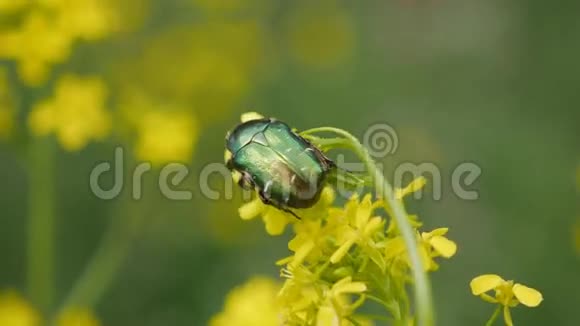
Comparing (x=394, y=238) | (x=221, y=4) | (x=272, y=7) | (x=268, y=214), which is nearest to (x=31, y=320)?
(x=268, y=214)

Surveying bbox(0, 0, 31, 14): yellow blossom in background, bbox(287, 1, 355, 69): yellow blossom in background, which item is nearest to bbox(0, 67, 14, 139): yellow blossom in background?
bbox(0, 0, 31, 14): yellow blossom in background

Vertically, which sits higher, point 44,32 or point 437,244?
point 44,32

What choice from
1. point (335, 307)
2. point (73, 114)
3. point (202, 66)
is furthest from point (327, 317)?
point (202, 66)

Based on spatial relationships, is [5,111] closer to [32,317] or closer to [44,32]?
[44,32]

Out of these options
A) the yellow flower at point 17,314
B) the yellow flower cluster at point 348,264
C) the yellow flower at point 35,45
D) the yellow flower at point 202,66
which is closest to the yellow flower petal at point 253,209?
the yellow flower cluster at point 348,264

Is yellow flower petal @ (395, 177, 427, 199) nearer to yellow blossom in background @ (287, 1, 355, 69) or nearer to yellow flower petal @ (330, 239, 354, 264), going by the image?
yellow flower petal @ (330, 239, 354, 264)
